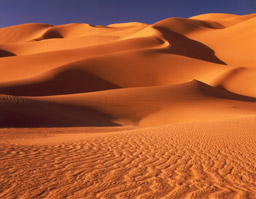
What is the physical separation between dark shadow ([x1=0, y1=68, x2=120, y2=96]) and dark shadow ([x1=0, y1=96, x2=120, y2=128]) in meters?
8.00

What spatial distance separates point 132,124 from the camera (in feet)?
56.1

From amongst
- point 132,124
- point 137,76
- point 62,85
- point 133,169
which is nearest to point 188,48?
point 137,76

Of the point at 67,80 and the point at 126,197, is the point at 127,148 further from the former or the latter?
the point at 67,80

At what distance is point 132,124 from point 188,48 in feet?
123

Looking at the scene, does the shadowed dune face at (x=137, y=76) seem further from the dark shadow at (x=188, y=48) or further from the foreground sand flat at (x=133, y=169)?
the foreground sand flat at (x=133, y=169)

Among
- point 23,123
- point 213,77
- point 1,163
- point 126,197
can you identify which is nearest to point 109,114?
point 23,123

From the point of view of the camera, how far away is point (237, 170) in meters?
5.09

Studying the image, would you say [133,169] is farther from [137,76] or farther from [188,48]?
[188,48]

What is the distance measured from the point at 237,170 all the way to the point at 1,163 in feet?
15.9

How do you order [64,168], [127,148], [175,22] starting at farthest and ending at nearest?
[175,22] < [127,148] < [64,168]

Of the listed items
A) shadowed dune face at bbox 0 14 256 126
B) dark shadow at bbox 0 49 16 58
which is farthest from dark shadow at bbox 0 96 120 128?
dark shadow at bbox 0 49 16 58

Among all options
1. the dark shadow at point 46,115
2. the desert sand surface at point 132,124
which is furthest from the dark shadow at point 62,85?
the dark shadow at point 46,115

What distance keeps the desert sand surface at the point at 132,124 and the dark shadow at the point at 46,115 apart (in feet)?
0.23

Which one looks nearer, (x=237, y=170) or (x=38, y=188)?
(x=38, y=188)
